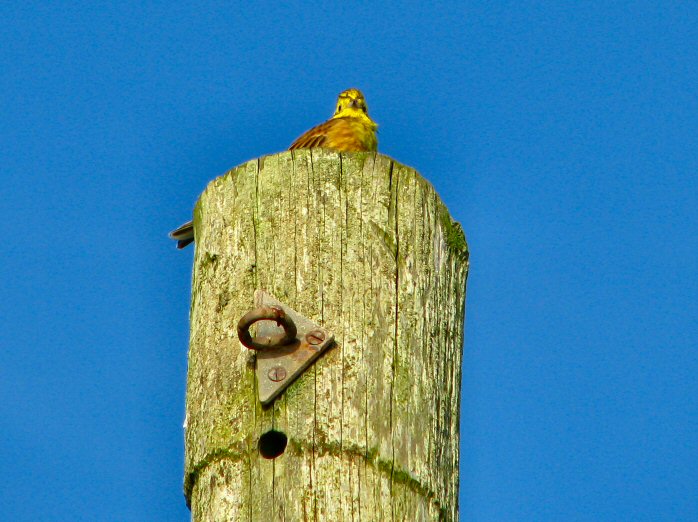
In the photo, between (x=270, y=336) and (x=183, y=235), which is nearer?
(x=270, y=336)

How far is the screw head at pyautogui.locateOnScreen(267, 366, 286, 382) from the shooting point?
3.51m

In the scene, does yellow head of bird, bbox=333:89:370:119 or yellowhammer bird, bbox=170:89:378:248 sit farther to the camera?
yellow head of bird, bbox=333:89:370:119

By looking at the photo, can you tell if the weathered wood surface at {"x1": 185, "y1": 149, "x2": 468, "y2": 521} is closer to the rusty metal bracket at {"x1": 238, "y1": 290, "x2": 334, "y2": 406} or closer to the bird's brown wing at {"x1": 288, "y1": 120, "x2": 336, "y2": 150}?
the rusty metal bracket at {"x1": 238, "y1": 290, "x2": 334, "y2": 406}

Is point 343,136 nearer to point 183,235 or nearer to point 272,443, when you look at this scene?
point 183,235

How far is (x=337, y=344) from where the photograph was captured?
3.53 meters

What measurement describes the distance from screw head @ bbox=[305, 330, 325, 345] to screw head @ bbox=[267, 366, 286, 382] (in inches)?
4.5

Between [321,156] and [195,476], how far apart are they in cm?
107

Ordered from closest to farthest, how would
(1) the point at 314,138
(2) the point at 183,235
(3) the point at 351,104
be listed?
(2) the point at 183,235 → (1) the point at 314,138 → (3) the point at 351,104

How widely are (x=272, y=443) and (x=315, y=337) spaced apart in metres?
0.33

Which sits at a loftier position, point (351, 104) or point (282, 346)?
point (351, 104)

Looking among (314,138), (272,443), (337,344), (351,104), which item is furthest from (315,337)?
(351,104)

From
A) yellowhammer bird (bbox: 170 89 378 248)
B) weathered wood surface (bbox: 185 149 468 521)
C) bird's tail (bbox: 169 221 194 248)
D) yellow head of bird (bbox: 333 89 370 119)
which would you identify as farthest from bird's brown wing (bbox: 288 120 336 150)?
weathered wood surface (bbox: 185 149 468 521)

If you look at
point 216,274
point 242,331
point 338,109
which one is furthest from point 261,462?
point 338,109

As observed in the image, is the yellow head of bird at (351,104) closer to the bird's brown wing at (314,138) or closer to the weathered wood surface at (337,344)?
the bird's brown wing at (314,138)
